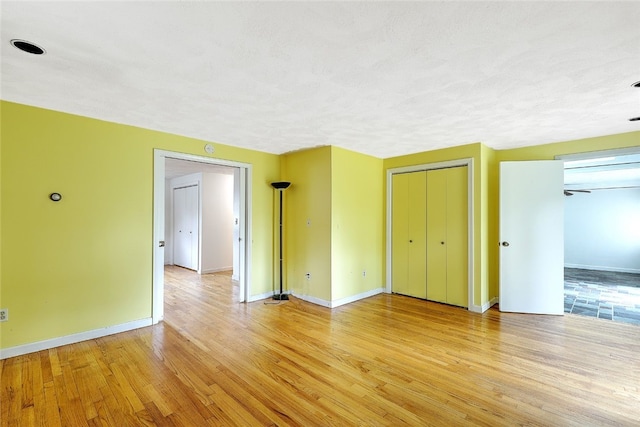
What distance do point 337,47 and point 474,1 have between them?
731 mm

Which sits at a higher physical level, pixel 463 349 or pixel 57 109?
pixel 57 109

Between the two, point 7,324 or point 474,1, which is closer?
point 474,1

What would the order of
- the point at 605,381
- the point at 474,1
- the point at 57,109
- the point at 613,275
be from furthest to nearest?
the point at 613,275 → the point at 57,109 → the point at 605,381 → the point at 474,1

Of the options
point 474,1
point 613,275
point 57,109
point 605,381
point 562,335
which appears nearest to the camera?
point 474,1

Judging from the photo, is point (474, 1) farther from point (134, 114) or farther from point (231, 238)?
point (231, 238)

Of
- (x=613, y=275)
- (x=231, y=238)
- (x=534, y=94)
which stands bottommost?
(x=613, y=275)

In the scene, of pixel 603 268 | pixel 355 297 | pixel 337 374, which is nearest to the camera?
pixel 337 374

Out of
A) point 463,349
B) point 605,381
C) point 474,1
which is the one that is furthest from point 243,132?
point 605,381

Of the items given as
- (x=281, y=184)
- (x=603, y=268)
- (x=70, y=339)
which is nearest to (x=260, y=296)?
(x=281, y=184)

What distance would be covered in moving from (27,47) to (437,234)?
4.68 m

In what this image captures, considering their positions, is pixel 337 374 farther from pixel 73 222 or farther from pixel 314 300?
pixel 73 222

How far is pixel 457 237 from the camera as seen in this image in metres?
4.24

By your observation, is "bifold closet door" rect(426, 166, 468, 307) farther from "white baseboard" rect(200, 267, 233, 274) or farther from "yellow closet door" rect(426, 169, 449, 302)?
"white baseboard" rect(200, 267, 233, 274)

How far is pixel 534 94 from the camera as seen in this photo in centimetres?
240
